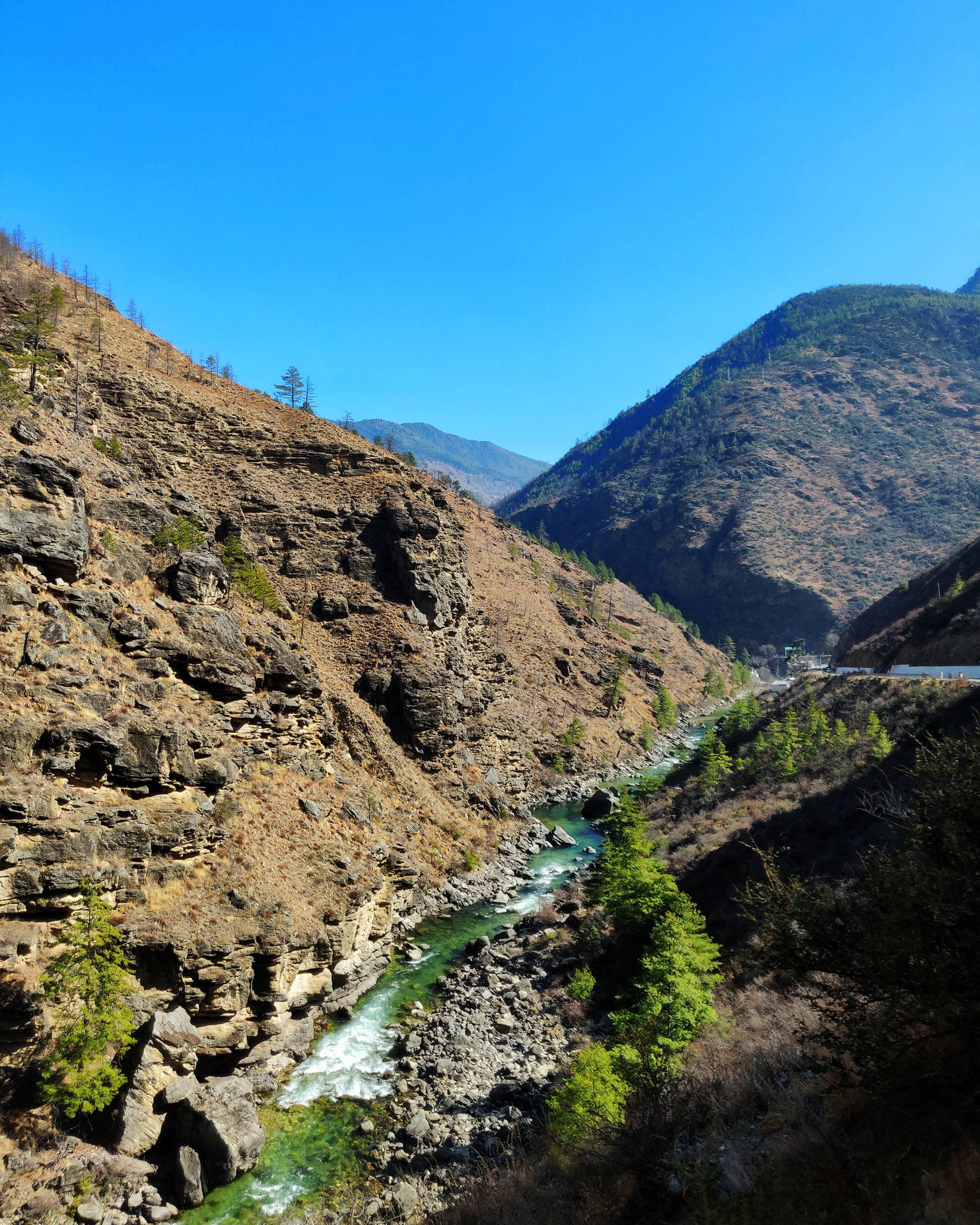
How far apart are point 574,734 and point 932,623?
32355 millimetres

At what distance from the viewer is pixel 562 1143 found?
13.9 m

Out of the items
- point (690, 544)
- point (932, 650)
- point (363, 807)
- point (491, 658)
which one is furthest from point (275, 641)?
point (690, 544)

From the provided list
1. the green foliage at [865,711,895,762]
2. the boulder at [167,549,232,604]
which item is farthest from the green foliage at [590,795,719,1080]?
the boulder at [167,549,232,604]

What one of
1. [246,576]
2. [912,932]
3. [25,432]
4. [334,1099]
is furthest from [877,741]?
[25,432]

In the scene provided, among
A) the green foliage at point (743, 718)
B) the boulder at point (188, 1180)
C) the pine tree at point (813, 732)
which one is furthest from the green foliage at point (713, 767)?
the boulder at point (188, 1180)

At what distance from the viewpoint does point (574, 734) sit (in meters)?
64.7

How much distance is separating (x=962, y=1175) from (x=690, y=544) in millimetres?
197107

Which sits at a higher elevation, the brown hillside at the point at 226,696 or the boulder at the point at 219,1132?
the brown hillside at the point at 226,696

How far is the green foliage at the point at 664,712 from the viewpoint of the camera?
86188 mm

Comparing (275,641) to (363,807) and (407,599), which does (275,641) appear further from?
(407,599)

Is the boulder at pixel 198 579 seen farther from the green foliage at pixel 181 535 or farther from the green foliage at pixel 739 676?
the green foliage at pixel 739 676

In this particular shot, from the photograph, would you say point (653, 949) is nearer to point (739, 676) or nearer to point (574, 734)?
point (574, 734)

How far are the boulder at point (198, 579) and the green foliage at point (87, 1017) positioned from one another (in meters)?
14.5

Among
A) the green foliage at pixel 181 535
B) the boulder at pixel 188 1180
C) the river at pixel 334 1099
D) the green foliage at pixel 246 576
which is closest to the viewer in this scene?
the boulder at pixel 188 1180
